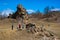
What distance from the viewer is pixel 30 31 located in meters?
26.9

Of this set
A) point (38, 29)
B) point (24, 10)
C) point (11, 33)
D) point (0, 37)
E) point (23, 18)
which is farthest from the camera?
point (24, 10)

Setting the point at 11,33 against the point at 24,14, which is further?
the point at 24,14

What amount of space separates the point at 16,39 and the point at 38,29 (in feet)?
15.1

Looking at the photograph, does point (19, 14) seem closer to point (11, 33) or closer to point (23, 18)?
point (23, 18)

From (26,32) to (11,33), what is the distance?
2174 millimetres

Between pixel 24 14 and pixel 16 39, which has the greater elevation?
pixel 24 14

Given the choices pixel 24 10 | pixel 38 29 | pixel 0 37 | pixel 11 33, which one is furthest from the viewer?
Result: pixel 24 10

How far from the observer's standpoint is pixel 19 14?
70625mm

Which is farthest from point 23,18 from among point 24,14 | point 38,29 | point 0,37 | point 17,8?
point 0,37

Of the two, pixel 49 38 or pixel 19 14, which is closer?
pixel 49 38

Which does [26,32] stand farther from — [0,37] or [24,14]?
[24,14]

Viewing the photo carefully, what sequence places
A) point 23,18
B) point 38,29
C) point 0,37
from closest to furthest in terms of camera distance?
point 0,37 → point 38,29 → point 23,18

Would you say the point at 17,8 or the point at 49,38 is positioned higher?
the point at 17,8

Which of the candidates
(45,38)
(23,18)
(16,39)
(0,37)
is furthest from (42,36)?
(23,18)
